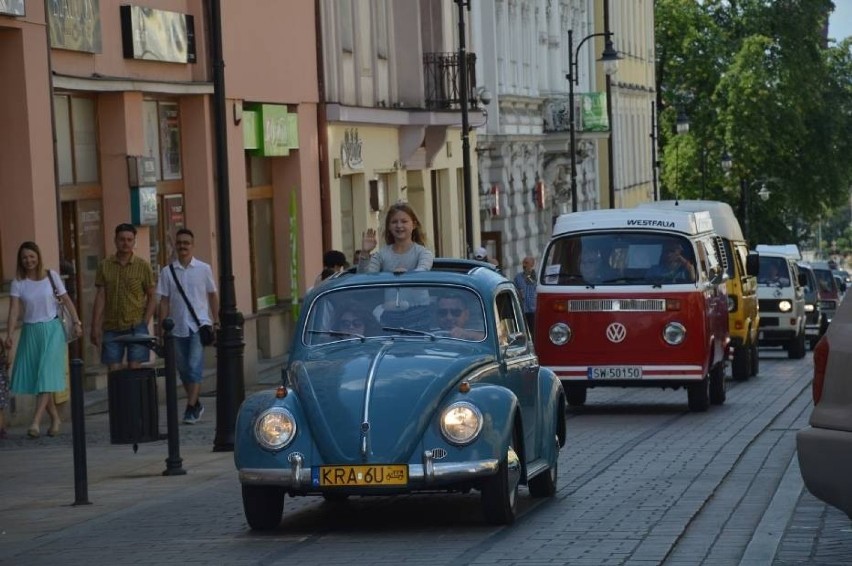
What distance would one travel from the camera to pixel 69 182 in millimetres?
24406

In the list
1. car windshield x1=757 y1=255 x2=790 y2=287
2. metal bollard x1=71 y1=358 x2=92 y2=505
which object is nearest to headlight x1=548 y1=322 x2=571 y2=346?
metal bollard x1=71 y1=358 x2=92 y2=505

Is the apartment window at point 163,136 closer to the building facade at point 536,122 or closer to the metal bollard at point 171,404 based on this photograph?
the metal bollard at point 171,404

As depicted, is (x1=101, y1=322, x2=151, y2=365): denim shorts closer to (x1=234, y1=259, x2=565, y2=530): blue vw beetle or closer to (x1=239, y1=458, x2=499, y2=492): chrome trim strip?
(x1=234, y1=259, x2=565, y2=530): blue vw beetle

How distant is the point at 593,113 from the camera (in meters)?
62.8

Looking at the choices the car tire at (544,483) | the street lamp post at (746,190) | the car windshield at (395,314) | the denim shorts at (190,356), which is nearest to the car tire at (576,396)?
the denim shorts at (190,356)

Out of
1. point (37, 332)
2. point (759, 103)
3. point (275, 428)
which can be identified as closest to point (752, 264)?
point (37, 332)

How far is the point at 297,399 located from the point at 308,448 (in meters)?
0.40

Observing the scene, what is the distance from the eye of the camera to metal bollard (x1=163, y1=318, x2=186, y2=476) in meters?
15.6

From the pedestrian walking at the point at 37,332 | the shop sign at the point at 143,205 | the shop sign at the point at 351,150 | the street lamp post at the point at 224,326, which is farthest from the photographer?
the shop sign at the point at 351,150

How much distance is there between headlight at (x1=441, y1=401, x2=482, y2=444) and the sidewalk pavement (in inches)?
99.4

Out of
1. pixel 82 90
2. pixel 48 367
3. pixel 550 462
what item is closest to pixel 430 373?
pixel 550 462

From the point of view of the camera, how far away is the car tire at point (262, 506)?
12.4 metres

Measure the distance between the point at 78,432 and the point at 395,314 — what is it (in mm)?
2429

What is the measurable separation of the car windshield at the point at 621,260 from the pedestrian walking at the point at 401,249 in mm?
8394
